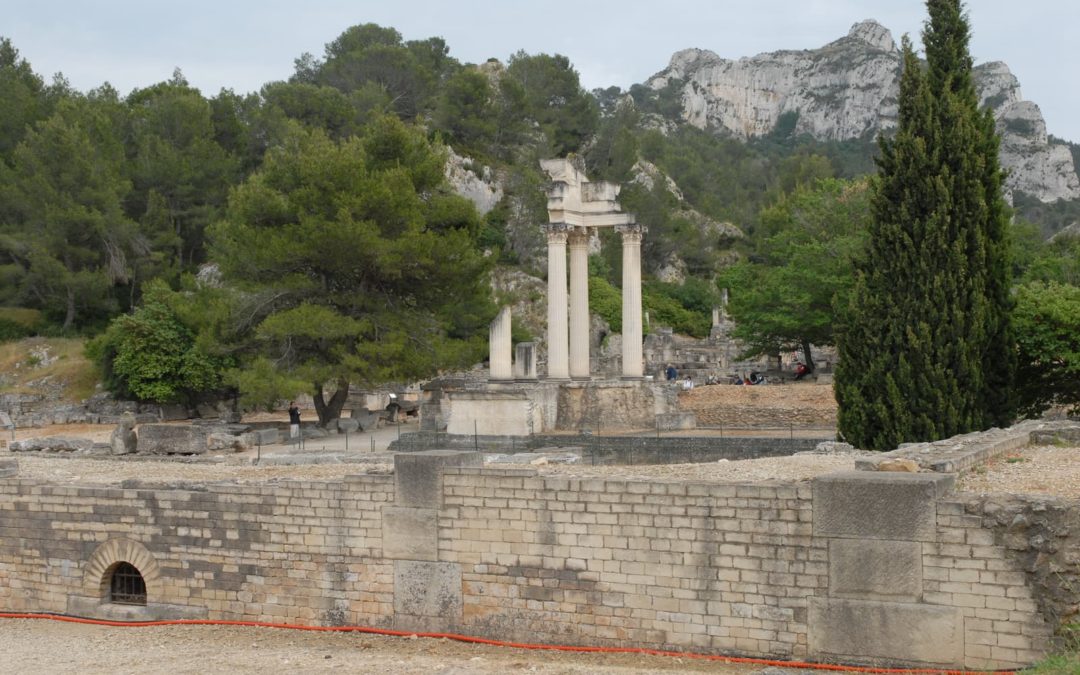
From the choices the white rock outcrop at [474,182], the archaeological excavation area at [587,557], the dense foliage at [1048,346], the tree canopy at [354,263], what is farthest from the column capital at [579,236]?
the white rock outcrop at [474,182]

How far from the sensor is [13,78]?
50.9 m

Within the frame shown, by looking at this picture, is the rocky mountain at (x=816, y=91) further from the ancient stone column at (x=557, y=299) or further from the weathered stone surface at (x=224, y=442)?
the weathered stone surface at (x=224, y=442)

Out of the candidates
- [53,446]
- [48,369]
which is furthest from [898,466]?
[48,369]

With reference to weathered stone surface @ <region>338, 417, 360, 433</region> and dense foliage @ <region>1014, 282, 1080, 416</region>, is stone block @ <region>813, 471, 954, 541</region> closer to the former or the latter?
dense foliage @ <region>1014, 282, 1080, 416</region>

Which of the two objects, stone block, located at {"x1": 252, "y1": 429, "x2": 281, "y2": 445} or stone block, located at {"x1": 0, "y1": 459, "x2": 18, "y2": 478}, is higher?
stone block, located at {"x1": 0, "y1": 459, "x2": 18, "y2": 478}

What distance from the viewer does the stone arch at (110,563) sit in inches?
478

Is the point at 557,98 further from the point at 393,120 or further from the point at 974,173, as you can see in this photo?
the point at 974,173

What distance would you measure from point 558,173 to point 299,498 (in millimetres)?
20584

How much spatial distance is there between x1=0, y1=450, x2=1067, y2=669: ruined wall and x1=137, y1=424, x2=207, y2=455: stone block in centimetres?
906

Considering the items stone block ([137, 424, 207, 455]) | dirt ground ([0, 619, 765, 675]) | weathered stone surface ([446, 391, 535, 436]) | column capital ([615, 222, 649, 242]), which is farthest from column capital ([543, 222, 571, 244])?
dirt ground ([0, 619, 765, 675])

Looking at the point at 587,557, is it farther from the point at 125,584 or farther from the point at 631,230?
the point at 631,230

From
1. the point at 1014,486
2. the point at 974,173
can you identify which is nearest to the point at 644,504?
the point at 1014,486

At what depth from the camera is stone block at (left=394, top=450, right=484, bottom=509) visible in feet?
35.8

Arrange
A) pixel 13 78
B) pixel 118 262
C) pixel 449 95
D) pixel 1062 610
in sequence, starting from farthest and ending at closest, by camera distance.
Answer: pixel 449 95, pixel 13 78, pixel 118 262, pixel 1062 610
